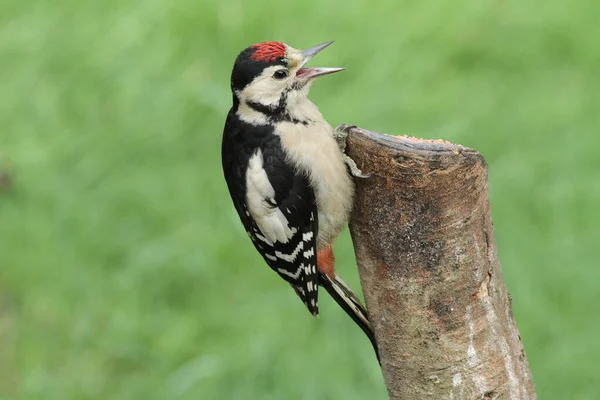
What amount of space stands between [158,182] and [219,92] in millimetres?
847

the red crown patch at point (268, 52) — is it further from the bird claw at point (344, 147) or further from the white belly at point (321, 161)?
the bird claw at point (344, 147)

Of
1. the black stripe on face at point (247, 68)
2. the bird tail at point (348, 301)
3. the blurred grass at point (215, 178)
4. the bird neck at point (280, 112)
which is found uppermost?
the blurred grass at point (215, 178)

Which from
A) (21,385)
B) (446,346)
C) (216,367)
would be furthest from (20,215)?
(446,346)

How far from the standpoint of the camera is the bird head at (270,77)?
11.9 ft

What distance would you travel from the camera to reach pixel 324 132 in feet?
11.8

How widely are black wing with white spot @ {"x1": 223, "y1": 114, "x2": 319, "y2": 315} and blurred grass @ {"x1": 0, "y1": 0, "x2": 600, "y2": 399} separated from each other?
1294 millimetres

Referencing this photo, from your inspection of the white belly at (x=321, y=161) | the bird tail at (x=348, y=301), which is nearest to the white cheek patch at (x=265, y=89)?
the white belly at (x=321, y=161)

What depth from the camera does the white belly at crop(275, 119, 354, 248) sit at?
343cm

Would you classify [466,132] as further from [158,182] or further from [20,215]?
[20,215]

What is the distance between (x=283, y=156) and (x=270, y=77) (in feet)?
1.00

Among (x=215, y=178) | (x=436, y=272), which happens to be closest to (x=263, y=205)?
(x=436, y=272)

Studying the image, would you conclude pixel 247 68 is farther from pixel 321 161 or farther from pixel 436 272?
pixel 436 272

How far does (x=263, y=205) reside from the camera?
3738 mm

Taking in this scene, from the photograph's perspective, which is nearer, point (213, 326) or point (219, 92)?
point (213, 326)
